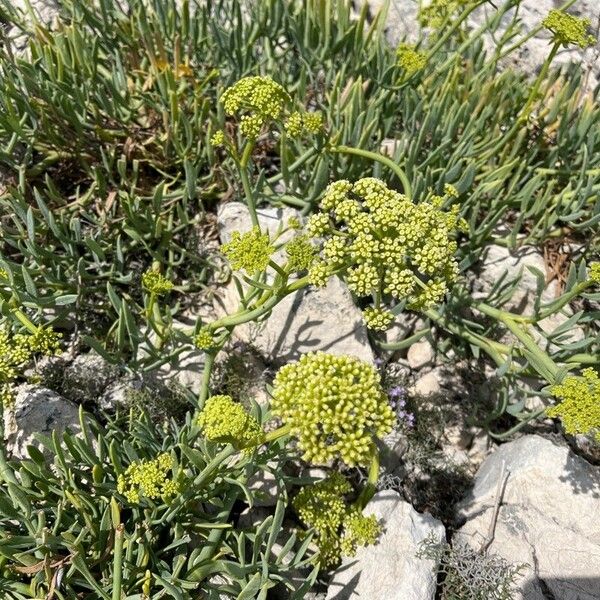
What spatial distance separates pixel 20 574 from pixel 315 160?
8.85 ft

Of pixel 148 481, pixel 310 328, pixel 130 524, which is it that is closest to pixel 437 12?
pixel 310 328

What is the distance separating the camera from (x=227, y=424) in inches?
77.2

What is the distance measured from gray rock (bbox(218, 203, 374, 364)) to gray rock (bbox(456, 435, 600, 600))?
38.3 inches

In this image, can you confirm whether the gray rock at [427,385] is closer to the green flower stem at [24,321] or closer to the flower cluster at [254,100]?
the flower cluster at [254,100]

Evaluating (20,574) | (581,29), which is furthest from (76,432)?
(581,29)

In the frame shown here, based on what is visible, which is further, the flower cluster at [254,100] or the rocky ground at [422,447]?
the rocky ground at [422,447]

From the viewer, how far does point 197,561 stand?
242 centimetres

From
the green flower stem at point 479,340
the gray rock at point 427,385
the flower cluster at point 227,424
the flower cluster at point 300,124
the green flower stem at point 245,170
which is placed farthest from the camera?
the gray rock at point 427,385

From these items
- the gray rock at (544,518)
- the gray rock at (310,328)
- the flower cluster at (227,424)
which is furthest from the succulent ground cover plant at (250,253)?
the gray rock at (544,518)

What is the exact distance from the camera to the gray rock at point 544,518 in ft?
8.98

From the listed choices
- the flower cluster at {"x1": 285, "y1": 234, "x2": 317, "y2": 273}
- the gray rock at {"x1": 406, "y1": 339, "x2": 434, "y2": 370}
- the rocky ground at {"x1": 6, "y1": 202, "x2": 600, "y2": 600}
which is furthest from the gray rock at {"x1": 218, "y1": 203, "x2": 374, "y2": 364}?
the flower cluster at {"x1": 285, "y1": 234, "x2": 317, "y2": 273}

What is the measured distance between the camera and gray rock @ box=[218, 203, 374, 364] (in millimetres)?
3268

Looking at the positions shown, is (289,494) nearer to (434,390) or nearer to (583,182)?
(434,390)

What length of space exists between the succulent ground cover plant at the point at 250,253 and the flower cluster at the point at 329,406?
12 mm
